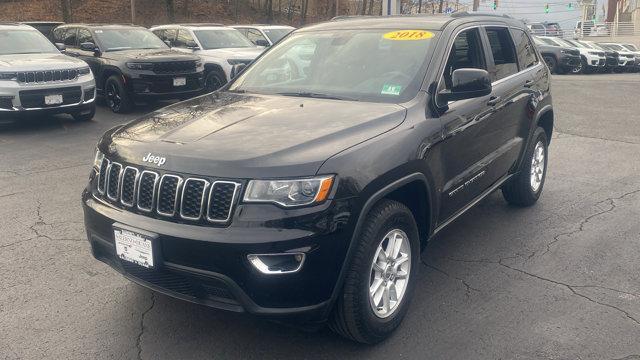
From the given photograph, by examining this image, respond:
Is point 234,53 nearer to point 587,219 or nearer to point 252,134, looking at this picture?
point 587,219

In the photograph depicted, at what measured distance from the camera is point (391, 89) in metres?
3.99

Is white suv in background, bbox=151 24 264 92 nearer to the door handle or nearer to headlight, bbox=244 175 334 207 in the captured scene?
the door handle

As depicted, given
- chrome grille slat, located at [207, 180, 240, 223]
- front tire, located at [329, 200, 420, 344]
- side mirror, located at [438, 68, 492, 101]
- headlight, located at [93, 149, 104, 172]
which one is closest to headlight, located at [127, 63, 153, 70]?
headlight, located at [93, 149, 104, 172]

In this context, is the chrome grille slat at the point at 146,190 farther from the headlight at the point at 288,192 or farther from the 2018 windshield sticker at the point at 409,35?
the 2018 windshield sticker at the point at 409,35

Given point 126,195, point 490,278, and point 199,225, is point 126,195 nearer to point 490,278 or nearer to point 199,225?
point 199,225

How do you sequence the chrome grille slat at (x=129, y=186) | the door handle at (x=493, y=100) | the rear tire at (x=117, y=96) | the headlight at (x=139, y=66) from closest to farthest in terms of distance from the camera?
the chrome grille slat at (x=129, y=186), the door handle at (x=493, y=100), the headlight at (x=139, y=66), the rear tire at (x=117, y=96)

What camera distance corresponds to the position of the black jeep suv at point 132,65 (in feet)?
37.1

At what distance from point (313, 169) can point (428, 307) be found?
1466 mm

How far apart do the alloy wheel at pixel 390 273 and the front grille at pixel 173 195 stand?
0.88 metres

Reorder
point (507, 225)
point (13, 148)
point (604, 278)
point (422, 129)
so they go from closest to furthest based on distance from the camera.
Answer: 1. point (422, 129)
2. point (604, 278)
3. point (507, 225)
4. point (13, 148)

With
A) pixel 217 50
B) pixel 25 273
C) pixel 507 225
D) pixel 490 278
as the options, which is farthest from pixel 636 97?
pixel 25 273

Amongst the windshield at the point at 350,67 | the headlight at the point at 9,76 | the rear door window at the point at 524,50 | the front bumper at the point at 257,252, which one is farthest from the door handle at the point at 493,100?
the headlight at the point at 9,76

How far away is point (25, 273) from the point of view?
14.3 ft

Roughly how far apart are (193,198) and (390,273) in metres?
1.24
